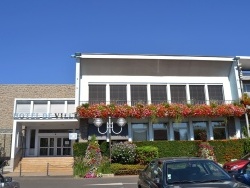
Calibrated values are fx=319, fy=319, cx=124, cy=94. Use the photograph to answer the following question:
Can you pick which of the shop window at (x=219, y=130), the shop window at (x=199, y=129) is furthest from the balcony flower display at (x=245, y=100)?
the shop window at (x=199, y=129)

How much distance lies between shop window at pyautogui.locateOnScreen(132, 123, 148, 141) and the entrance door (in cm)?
1069

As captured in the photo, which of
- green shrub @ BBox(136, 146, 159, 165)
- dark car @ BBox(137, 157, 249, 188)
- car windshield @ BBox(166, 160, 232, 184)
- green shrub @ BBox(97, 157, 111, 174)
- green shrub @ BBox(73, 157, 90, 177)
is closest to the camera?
dark car @ BBox(137, 157, 249, 188)

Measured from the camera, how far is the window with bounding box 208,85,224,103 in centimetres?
2872

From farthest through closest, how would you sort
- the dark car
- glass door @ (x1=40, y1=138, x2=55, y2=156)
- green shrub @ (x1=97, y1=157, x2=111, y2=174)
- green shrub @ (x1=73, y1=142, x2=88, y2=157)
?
glass door @ (x1=40, y1=138, x2=55, y2=156)
green shrub @ (x1=73, y1=142, x2=88, y2=157)
green shrub @ (x1=97, y1=157, x2=111, y2=174)
the dark car

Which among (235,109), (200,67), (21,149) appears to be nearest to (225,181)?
(235,109)

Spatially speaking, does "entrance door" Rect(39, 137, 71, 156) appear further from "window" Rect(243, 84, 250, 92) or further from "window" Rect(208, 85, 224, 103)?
"window" Rect(243, 84, 250, 92)

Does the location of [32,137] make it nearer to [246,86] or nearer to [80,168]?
[80,168]

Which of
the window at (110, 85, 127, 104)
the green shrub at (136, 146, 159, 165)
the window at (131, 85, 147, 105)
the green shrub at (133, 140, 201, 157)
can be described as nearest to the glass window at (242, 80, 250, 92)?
the green shrub at (133, 140, 201, 157)

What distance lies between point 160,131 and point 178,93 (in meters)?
3.83

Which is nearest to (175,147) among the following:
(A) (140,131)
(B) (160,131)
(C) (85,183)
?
(B) (160,131)

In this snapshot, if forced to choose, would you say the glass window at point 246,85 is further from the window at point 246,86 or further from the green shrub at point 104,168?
the green shrub at point 104,168

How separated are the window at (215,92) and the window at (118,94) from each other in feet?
25.5

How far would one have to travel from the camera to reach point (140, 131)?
1064 inches

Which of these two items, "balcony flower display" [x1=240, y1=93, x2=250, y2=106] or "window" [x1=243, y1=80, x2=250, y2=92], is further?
"window" [x1=243, y1=80, x2=250, y2=92]
